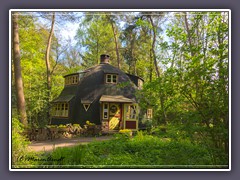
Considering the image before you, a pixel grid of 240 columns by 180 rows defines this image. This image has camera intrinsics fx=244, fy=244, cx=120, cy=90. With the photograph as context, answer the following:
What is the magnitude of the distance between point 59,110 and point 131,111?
1.96 m

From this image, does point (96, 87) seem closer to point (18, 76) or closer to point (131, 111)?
point (131, 111)

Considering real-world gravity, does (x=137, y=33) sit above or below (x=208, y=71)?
above

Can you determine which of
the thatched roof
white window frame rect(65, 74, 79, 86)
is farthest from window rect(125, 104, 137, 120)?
white window frame rect(65, 74, 79, 86)

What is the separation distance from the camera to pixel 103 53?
540cm

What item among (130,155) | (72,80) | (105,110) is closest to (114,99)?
(105,110)

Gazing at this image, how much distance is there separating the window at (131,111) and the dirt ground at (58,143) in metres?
0.98

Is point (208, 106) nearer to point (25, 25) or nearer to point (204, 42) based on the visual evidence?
point (204, 42)

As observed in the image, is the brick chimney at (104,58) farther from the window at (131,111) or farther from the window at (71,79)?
the window at (131,111)

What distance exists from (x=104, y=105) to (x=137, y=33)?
91.9 inches

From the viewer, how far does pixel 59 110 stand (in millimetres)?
5375

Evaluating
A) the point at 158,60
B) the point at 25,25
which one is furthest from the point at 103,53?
the point at 25,25

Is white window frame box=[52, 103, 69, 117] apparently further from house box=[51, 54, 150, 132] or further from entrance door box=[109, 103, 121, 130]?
entrance door box=[109, 103, 121, 130]

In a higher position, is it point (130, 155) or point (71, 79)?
point (71, 79)

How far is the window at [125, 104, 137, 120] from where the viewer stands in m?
6.25
